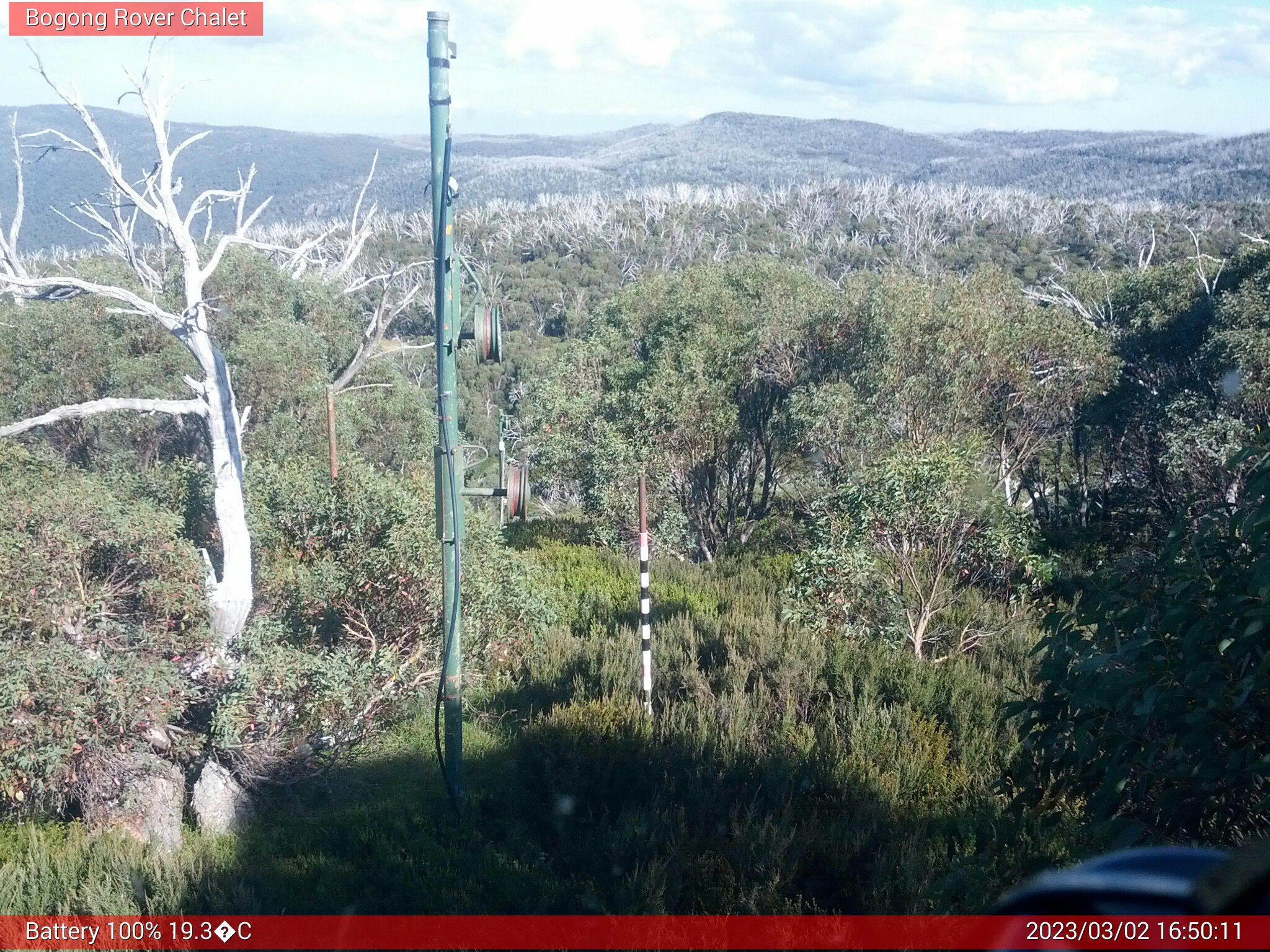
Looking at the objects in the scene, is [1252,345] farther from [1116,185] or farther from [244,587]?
[1116,185]

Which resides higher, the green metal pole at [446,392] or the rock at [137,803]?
the green metal pole at [446,392]

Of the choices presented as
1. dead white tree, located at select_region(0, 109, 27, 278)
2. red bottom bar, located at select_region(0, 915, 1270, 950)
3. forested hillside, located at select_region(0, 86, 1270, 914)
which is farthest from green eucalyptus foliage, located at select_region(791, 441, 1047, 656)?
dead white tree, located at select_region(0, 109, 27, 278)

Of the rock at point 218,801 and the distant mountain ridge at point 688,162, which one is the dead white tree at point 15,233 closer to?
the rock at point 218,801

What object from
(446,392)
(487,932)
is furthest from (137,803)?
(446,392)

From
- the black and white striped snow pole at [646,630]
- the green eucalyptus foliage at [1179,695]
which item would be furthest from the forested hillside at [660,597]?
the black and white striped snow pole at [646,630]

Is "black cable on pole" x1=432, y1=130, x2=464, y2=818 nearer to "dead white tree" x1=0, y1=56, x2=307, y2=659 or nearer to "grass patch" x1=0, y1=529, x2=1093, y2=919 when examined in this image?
"grass patch" x1=0, y1=529, x2=1093, y2=919

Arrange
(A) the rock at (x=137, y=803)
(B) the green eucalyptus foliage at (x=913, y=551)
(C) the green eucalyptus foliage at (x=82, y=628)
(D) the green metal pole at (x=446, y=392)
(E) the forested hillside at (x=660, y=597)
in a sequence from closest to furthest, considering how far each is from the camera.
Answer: (E) the forested hillside at (x=660, y=597) → (C) the green eucalyptus foliage at (x=82, y=628) → (D) the green metal pole at (x=446, y=392) → (A) the rock at (x=137, y=803) → (B) the green eucalyptus foliage at (x=913, y=551)

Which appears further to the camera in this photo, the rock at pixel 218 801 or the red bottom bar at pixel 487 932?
the rock at pixel 218 801
